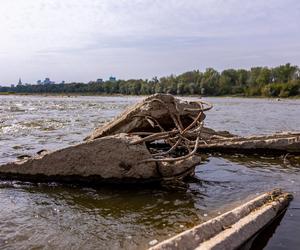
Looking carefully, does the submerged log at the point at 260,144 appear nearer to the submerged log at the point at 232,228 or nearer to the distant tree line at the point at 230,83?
the submerged log at the point at 232,228

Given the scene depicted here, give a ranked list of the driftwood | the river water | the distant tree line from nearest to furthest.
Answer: the river water < the driftwood < the distant tree line

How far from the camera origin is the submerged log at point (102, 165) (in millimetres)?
9000

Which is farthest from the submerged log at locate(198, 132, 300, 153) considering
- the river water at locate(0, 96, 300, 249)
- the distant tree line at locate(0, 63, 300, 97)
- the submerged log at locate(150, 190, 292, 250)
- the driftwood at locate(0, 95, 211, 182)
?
the distant tree line at locate(0, 63, 300, 97)

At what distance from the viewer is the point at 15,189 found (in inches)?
351

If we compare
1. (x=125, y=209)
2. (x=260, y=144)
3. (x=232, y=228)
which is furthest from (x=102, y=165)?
(x=260, y=144)

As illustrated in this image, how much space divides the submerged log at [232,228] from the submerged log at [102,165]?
2.45 metres

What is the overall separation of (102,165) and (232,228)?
394 cm

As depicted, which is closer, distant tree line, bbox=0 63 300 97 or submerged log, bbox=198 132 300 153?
submerged log, bbox=198 132 300 153

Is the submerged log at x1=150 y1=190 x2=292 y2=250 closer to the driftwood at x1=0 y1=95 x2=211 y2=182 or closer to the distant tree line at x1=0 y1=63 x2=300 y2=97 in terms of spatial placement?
the driftwood at x1=0 y1=95 x2=211 y2=182

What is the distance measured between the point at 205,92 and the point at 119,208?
413 feet

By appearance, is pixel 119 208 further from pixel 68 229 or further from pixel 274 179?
pixel 274 179

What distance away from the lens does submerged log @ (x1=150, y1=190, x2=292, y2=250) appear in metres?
5.05

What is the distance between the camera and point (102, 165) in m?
9.05

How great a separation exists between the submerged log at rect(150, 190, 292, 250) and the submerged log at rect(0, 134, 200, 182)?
245 cm
